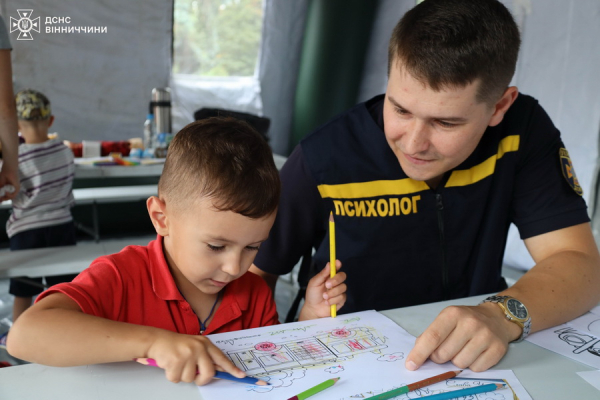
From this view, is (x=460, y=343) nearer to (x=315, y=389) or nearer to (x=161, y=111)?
(x=315, y=389)

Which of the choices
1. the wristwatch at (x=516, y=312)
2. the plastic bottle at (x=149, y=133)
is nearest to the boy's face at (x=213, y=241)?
the wristwatch at (x=516, y=312)

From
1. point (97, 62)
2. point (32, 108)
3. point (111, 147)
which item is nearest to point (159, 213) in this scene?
point (32, 108)

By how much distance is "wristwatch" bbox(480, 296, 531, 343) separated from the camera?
3.32ft

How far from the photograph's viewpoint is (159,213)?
3.45ft

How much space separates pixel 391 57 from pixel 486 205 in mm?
459

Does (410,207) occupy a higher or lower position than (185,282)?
higher

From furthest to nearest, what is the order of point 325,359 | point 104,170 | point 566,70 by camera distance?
point 566,70, point 104,170, point 325,359

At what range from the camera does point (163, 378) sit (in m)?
0.81

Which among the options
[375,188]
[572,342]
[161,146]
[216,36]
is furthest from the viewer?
[216,36]

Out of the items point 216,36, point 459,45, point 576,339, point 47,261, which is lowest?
point 47,261

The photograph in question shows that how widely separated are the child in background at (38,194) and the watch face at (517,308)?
2361mm

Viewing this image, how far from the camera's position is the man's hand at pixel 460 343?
88cm

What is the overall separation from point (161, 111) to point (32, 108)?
1130mm

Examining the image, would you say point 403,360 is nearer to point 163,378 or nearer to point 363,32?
point 163,378
